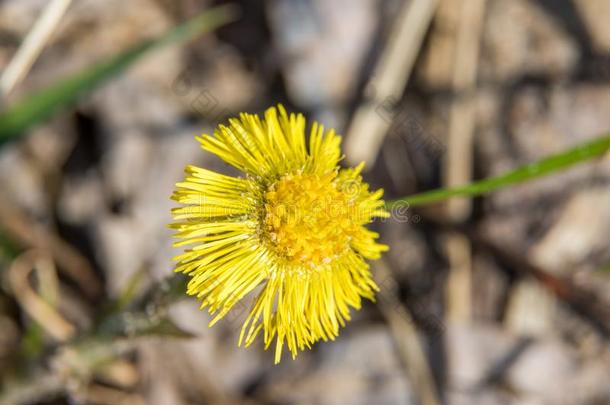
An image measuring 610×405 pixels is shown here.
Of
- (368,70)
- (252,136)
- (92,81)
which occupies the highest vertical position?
(368,70)

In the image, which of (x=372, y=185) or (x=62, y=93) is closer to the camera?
(x=62, y=93)

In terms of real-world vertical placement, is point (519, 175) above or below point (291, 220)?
above

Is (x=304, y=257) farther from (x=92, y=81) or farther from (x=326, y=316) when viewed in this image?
(x=92, y=81)

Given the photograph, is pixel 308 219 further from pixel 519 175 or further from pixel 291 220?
pixel 519 175

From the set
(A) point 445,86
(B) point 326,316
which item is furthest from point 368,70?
(B) point 326,316

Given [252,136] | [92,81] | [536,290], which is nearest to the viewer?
[252,136]

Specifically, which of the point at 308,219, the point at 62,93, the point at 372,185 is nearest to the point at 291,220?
the point at 308,219

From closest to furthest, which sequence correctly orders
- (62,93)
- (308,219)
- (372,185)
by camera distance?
(308,219) → (62,93) → (372,185)

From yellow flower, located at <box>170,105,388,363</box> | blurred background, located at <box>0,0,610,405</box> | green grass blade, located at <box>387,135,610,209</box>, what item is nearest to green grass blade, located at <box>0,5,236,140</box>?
blurred background, located at <box>0,0,610,405</box>
